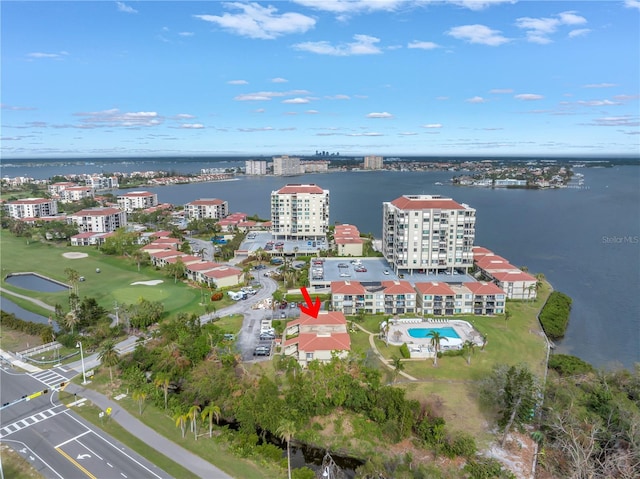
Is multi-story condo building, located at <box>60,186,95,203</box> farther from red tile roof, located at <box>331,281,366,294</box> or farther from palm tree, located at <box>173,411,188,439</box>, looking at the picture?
palm tree, located at <box>173,411,188,439</box>

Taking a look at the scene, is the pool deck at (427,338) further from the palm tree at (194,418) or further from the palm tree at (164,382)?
the palm tree at (164,382)

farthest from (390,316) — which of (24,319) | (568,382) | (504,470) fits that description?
(24,319)

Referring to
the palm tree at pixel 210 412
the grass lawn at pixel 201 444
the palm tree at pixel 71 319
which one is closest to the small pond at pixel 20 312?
the palm tree at pixel 71 319

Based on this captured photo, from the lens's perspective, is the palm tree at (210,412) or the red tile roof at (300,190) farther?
the red tile roof at (300,190)

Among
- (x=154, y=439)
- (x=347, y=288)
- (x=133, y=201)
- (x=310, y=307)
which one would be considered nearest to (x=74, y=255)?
(x=310, y=307)

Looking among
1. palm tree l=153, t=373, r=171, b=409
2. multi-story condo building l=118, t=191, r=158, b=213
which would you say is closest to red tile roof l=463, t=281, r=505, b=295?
palm tree l=153, t=373, r=171, b=409
